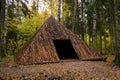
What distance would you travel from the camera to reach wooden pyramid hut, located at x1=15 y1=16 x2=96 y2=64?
15125mm

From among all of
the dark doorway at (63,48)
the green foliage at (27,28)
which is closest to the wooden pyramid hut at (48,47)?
the dark doorway at (63,48)

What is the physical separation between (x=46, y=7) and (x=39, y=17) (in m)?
4.84

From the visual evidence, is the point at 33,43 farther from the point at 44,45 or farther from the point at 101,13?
the point at 101,13

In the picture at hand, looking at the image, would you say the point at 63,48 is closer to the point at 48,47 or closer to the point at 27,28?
the point at 48,47

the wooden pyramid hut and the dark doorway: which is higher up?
the wooden pyramid hut

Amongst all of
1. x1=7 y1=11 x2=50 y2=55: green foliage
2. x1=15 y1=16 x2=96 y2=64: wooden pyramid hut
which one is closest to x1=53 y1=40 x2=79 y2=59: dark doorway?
x1=15 y1=16 x2=96 y2=64: wooden pyramid hut

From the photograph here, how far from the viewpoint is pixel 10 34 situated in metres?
29.1

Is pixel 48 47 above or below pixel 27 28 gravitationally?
below

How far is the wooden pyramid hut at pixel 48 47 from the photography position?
49.6ft

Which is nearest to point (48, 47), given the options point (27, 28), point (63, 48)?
point (63, 48)

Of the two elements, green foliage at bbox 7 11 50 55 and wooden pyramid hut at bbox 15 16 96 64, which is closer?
wooden pyramid hut at bbox 15 16 96 64

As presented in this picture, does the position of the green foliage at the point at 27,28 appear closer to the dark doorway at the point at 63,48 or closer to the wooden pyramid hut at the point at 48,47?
the dark doorway at the point at 63,48

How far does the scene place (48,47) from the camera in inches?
638

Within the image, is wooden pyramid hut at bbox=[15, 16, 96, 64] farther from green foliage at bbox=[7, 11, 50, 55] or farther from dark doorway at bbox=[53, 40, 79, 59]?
green foliage at bbox=[7, 11, 50, 55]
